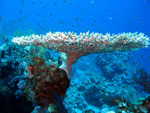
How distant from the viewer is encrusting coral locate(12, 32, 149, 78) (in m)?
3.23

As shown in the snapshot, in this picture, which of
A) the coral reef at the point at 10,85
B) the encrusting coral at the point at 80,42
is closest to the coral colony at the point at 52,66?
the encrusting coral at the point at 80,42

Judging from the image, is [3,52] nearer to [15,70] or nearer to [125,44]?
[15,70]

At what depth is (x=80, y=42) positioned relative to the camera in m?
3.20

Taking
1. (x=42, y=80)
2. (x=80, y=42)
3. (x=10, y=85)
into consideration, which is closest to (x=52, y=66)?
(x=42, y=80)

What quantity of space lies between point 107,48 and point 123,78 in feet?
32.1

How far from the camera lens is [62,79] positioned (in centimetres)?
288

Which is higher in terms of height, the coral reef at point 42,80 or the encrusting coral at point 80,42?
the encrusting coral at point 80,42

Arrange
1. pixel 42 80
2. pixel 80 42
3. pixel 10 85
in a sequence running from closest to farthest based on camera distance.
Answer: pixel 42 80, pixel 80 42, pixel 10 85

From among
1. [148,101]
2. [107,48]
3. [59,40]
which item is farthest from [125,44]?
[59,40]

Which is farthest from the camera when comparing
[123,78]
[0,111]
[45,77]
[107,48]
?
[123,78]

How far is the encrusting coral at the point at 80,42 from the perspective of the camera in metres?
3.23

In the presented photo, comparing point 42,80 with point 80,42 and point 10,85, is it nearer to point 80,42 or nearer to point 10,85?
point 10,85

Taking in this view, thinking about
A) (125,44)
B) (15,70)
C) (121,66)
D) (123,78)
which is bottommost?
(15,70)

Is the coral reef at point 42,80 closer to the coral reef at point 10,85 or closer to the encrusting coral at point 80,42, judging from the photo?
the encrusting coral at point 80,42
